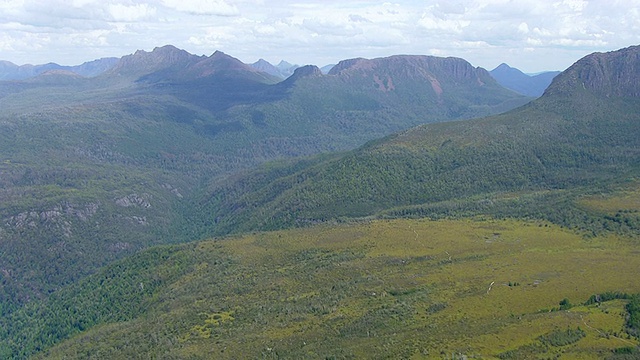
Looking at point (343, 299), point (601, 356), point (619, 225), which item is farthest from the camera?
point (619, 225)

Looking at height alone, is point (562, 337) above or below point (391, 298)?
above

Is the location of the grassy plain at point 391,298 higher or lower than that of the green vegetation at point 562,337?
lower

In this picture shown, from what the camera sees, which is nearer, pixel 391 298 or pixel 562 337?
pixel 562 337

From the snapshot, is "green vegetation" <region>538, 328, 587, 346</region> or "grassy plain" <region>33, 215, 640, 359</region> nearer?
Result: "green vegetation" <region>538, 328, 587, 346</region>

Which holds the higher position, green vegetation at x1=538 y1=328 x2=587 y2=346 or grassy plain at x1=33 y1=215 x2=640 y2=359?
green vegetation at x1=538 y1=328 x2=587 y2=346

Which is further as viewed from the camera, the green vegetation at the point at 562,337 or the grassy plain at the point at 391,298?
the grassy plain at the point at 391,298

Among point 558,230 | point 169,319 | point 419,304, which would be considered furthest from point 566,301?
point 169,319

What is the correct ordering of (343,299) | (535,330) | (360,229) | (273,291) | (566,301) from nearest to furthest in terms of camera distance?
1. (535,330)
2. (566,301)
3. (343,299)
4. (273,291)
5. (360,229)

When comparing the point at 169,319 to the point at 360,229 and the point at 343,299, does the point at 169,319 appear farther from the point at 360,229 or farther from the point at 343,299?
the point at 360,229
